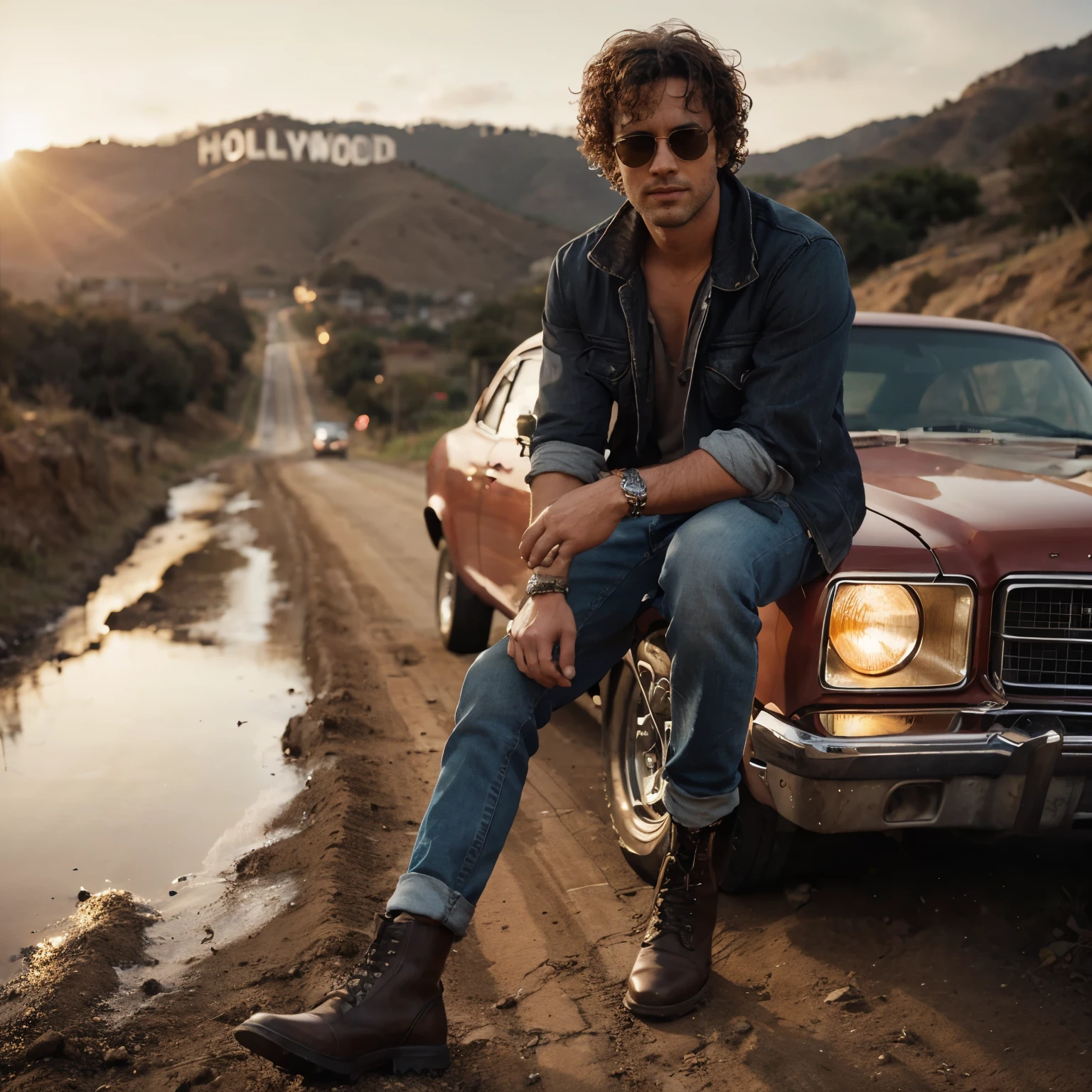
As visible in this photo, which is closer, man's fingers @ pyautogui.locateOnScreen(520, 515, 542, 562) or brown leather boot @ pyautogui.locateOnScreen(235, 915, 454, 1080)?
brown leather boot @ pyautogui.locateOnScreen(235, 915, 454, 1080)

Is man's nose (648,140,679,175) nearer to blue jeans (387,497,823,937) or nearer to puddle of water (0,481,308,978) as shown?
blue jeans (387,497,823,937)

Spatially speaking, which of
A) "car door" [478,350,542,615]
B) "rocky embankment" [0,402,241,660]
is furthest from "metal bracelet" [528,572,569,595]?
"rocky embankment" [0,402,241,660]

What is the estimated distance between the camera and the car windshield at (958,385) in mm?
4422

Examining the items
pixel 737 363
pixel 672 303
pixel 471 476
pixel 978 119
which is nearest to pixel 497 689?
pixel 737 363

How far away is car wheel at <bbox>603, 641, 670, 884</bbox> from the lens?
Result: 3521 mm

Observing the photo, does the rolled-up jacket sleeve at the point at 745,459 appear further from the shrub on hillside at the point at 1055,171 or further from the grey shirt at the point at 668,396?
the shrub on hillside at the point at 1055,171

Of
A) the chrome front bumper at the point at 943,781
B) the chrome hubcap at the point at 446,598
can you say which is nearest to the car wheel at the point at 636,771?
the chrome front bumper at the point at 943,781

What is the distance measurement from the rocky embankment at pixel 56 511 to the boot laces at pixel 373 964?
19.6ft

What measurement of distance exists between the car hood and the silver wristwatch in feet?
2.45

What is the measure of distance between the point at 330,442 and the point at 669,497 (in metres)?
43.8

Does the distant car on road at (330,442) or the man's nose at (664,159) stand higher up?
the man's nose at (664,159)

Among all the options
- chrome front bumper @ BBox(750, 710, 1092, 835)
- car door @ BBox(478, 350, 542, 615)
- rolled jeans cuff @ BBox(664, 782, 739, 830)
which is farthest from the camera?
car door @ BBox(478, 350, 542, 615)

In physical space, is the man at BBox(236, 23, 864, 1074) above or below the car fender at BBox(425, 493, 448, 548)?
above

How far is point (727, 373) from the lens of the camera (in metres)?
2.96
